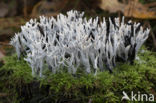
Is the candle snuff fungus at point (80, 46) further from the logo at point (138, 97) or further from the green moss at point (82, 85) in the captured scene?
the logo at point (138, 97)

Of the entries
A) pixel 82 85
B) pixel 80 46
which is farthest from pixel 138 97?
pixel 80 46

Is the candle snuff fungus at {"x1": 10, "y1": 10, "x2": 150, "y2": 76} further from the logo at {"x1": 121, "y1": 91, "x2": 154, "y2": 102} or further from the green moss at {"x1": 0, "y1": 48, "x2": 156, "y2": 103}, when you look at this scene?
the logo at {"x1": 121, "y1": 91, "x2": 154, "y2": 102}

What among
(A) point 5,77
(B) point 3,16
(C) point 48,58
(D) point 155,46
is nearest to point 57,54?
(C) point 48,58

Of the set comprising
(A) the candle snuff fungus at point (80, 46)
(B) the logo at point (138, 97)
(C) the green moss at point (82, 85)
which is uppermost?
(A) the candle snuff fungus at point (80, 46)

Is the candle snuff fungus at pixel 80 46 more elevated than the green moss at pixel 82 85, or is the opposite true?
the candle snuff fungus at pixel 80 46

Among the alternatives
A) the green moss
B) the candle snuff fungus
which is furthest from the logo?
the candle snuff fungus

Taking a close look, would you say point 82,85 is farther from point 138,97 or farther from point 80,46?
point 138,97

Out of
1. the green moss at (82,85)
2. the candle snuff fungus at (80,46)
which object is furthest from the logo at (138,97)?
the candle snuff fungus at (80,46)
